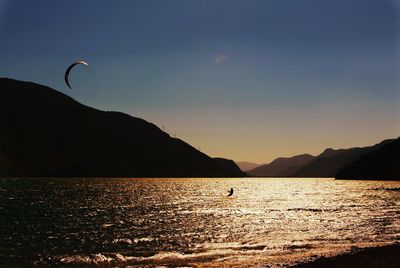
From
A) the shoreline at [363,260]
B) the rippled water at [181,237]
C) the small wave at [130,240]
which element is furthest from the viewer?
the small wave at [130,240]

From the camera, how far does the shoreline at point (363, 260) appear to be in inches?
1221

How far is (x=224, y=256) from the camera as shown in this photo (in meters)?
38.0

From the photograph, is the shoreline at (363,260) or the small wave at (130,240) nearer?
the shoreline at (363,260)

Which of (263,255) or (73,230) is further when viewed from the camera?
(73,230)

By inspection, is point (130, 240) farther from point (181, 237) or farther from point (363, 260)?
point (363, 260)

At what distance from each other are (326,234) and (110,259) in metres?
26.6

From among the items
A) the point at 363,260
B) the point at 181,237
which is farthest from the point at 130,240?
the point at 363,260

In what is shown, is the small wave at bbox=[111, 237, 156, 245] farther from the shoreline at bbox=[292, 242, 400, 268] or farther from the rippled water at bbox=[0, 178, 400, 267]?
the shoreline at bbox=[292, 242, 400, 268]

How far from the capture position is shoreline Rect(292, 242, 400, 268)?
1221 inches

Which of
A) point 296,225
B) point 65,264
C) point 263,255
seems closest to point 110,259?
point 65,264

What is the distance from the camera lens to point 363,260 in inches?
1288

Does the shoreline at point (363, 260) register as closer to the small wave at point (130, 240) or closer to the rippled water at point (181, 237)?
the rippled water at point (181, 237)

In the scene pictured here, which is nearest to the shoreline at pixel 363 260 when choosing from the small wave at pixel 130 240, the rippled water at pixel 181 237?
the rippled water at pixel 181 237

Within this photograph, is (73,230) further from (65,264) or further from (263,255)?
→ (263,255)
